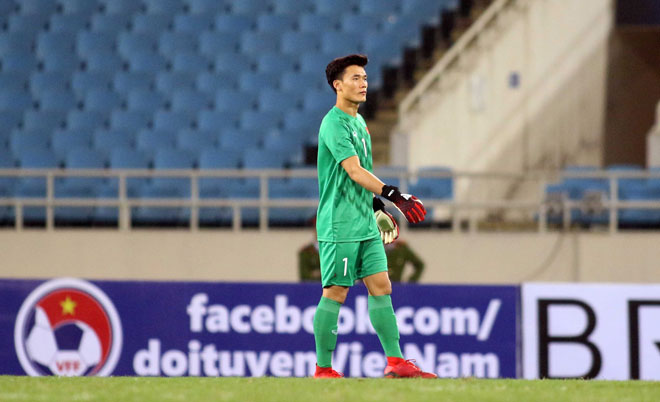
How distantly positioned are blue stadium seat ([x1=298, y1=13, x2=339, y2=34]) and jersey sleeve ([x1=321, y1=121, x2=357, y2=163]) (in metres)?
9.99

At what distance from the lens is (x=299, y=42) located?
15219 mm

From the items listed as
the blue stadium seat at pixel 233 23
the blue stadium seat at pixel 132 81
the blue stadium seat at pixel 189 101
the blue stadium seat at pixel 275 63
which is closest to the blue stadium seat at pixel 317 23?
the blue stadium seat at pixel 275 63

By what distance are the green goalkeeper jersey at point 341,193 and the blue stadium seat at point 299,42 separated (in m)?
9.68

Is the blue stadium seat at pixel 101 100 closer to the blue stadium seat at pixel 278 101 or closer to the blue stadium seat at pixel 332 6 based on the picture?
the blue stadium seat at pixel 278 101

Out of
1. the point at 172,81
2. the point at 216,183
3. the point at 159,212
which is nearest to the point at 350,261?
the point at 159,212

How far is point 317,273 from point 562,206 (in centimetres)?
311

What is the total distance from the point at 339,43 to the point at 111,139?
11.2 feet

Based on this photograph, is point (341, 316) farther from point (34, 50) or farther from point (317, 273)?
point (34, 50)

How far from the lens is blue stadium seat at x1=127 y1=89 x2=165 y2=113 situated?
48.1 feet

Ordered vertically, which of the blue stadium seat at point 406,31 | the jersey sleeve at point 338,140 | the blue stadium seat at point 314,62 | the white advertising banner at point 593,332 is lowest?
the white advertising banner at point 593,332

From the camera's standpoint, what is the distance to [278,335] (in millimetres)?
8672

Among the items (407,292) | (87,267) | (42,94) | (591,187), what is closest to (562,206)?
(591,187)

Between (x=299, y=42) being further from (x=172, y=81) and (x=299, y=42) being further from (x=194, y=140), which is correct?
(x=194, y=140)

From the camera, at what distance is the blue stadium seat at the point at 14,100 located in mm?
14936
